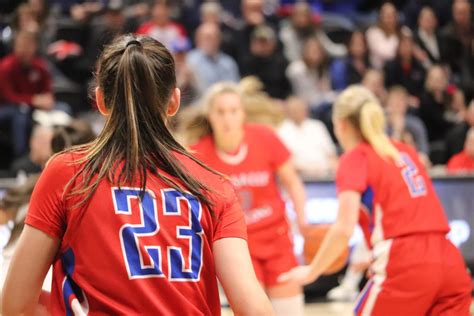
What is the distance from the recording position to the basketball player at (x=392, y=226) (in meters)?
4.20

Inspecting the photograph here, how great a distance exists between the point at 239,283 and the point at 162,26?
30.3 ft

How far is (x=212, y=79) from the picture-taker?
11055mm

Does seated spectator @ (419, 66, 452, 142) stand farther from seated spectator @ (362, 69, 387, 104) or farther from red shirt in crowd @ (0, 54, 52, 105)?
red shirt in crowd @ (0, 54, 52, 105)

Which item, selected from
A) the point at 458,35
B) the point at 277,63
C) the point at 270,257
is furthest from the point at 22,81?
the point at 458,35

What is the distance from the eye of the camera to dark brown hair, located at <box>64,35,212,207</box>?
8.15 ft

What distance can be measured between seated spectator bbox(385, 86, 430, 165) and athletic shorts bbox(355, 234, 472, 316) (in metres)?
6.45

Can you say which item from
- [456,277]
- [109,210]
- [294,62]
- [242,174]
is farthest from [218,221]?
[294,62]

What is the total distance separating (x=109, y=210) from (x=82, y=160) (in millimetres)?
161

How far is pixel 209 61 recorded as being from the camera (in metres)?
11.1

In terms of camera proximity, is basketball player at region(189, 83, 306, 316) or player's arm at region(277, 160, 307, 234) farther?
player's arm at region(277, 160, 307, 234)

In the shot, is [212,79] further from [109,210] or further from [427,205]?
[109,210]

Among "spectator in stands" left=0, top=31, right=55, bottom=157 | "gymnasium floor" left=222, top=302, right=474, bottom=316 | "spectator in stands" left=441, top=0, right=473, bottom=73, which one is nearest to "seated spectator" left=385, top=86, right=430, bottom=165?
"spectator in stands" left=441, top=0, right=473, bottom=73

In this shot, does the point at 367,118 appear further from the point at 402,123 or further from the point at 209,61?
the point at 209,61

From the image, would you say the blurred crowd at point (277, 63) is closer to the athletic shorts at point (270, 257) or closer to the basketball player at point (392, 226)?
the athletic shorts at point (270, 257)
